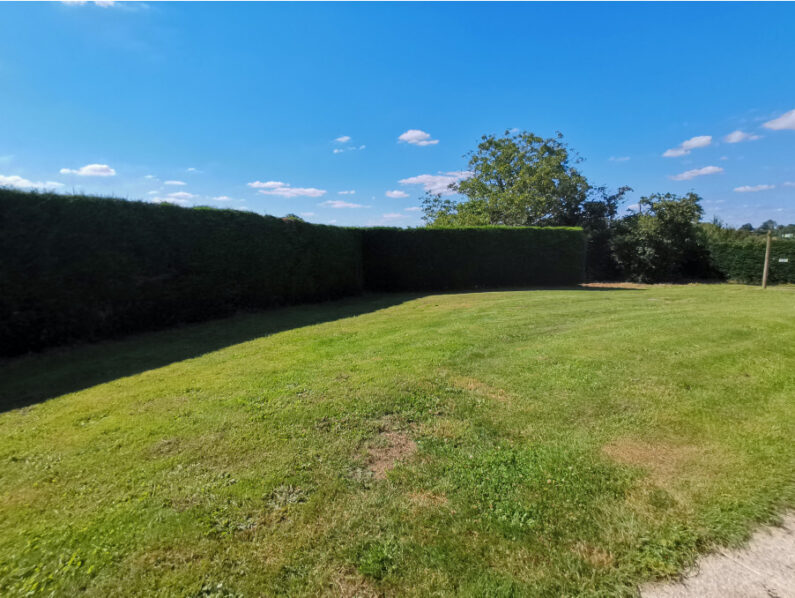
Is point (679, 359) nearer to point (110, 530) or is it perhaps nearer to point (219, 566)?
point (219, 566)

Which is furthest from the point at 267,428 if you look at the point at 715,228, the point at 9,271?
the point at 715,228

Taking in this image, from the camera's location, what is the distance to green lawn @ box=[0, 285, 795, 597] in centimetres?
184

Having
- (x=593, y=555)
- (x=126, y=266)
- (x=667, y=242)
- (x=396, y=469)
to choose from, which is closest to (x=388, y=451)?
(x=396, y=469)

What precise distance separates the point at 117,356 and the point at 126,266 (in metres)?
2.35

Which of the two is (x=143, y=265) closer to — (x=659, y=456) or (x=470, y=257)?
(x=659, y=456)

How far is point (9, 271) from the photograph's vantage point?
5938 mm

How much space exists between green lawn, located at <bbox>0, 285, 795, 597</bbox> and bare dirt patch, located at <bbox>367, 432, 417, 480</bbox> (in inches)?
0.7

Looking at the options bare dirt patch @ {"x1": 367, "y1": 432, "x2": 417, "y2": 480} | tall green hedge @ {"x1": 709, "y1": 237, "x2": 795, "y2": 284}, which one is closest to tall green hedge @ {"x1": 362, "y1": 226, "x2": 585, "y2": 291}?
tall green hedge @ {"x1": 709, "y1": 237, "x2": 795, "y2": 284}

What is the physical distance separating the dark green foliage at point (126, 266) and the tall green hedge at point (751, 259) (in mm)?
21016

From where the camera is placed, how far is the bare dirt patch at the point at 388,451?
264cm

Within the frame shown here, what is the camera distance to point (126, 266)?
7453 mm

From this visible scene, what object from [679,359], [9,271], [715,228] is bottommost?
[679,359]

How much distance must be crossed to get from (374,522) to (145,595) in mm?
1123

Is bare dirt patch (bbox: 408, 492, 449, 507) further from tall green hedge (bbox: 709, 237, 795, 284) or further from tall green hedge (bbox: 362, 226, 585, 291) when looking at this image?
tall green hedge (bbox: 709, 237, 795, 284)
